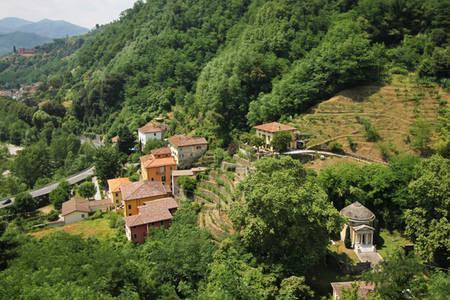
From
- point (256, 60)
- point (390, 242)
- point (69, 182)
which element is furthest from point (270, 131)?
point (69, 182)

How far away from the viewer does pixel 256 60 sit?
48406mm

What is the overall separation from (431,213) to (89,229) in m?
29.2

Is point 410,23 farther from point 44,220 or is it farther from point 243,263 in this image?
point 44,220

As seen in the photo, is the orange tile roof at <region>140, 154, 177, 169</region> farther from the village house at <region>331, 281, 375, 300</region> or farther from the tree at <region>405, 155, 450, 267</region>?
the tree at <region>405, 155, 450, 267</region>

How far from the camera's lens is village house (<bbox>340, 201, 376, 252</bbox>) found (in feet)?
85.8

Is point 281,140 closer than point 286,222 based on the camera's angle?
No

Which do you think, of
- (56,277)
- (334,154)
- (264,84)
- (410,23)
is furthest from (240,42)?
(56,277)

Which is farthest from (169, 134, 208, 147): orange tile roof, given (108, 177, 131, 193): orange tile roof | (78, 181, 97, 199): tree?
(78, 181, 97, 199): tree

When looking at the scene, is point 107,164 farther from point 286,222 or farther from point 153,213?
point 286,222

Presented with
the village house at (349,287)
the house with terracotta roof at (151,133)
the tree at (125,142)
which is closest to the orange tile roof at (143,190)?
the house with terracotta roof at (151,133)

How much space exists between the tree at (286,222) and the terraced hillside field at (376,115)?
50.5 ft

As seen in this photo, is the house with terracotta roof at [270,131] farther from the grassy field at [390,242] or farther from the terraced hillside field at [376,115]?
the grassy field at [390,242]

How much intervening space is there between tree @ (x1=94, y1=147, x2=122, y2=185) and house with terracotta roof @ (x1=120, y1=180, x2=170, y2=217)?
10.1 meters

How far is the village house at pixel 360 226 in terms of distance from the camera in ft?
85.8
